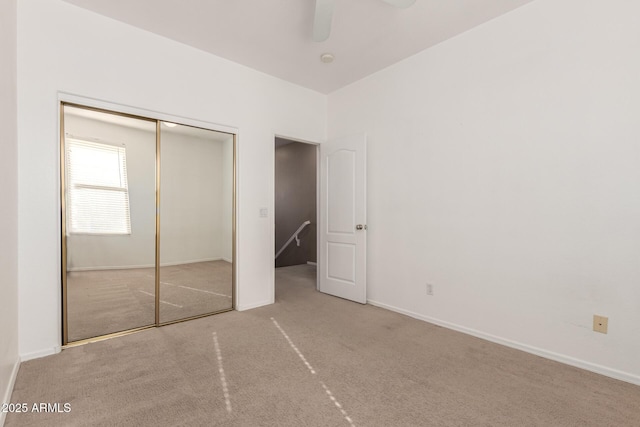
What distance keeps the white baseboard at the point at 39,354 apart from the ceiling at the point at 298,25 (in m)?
2.81

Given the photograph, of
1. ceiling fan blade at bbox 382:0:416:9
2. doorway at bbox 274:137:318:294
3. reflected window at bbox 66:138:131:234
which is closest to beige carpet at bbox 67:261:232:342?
reflected window at bbox 66:138:131:234

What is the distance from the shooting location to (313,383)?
1942mm

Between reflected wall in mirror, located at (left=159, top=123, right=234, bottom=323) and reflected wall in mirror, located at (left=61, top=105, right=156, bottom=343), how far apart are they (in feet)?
0.44

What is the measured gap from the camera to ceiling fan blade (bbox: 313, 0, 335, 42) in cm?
212

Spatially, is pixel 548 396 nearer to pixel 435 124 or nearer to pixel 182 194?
pixel 435 124

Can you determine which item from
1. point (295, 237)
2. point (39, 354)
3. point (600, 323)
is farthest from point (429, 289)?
point (295, 237)

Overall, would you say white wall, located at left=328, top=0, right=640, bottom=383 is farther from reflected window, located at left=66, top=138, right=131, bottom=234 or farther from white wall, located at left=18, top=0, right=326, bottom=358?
reflected window, located at left=66, top=138, right=131, bottom=234

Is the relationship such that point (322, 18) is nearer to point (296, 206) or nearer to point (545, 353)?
point (545, 353)

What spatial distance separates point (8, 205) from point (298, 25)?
2.60 m

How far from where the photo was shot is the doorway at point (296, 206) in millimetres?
6504

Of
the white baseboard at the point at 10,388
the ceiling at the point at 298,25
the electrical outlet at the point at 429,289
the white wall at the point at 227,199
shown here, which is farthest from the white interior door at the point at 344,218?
the white baseboard at the point at 10,388

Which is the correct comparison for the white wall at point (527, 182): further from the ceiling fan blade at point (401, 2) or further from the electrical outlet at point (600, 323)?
the ceiling fan blade at point (401, 2)

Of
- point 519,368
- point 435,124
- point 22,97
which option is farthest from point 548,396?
point 22,97

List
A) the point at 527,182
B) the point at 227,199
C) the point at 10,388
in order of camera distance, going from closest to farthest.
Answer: the point at 10,388 < the point at 527,182 < the point at 227,199
